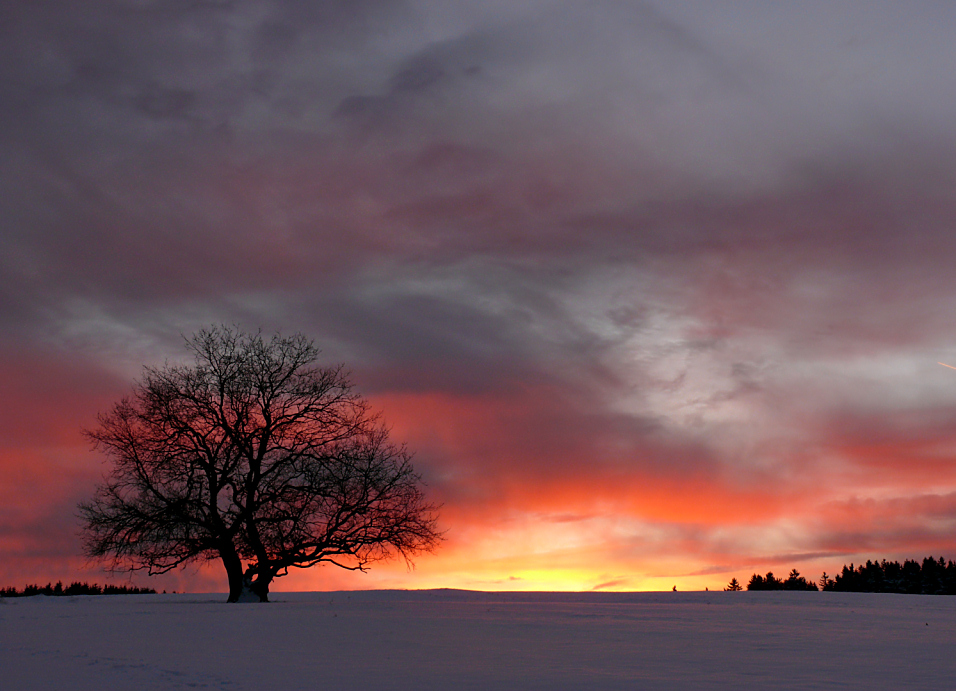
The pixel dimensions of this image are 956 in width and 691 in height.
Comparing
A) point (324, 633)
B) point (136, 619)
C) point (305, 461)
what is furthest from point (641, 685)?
point (305, 461)

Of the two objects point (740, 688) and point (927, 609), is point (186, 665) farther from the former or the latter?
point (927, 609)

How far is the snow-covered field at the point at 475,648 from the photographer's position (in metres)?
11.6

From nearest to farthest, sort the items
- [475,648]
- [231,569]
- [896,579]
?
[475,648] < [231,569] < [896,579]

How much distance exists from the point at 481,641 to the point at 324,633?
3.77m

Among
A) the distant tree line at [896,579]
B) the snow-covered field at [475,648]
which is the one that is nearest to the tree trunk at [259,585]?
the snow-covered field at [475,648]

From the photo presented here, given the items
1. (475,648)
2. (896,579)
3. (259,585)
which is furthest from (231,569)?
(896,579)

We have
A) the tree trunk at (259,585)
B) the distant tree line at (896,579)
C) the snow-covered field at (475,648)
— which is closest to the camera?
the snow-covered field at (475,648)

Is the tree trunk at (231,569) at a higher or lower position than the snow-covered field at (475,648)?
higher

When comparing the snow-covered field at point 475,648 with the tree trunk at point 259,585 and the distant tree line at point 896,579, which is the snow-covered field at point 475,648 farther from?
the distant tree line at point 896,579

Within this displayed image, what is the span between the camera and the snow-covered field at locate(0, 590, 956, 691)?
11586mm

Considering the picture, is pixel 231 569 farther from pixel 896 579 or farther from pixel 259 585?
pixel 896 579

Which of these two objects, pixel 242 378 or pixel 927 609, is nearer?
pixel 927 609

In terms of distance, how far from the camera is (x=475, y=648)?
15.4 metres

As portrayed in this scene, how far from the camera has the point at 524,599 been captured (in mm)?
31828
